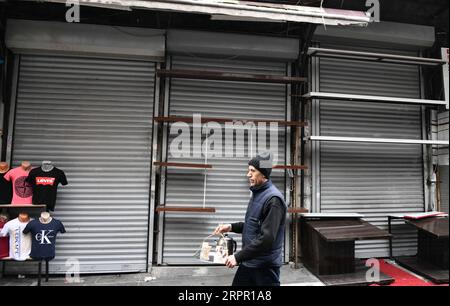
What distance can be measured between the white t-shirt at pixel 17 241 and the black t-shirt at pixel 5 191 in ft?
1.22

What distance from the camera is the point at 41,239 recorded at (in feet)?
13.9

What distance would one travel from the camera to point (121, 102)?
5027 mm

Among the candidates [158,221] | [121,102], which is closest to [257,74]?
[121,102]

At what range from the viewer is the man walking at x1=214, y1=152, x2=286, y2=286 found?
2500 mm

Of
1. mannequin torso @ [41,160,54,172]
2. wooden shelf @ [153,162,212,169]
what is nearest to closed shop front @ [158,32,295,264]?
wooden shelf @ [153,162,212,169]

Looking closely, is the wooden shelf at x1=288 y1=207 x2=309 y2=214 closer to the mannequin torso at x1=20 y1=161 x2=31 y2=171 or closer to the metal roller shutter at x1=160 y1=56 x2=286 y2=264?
the metal roller shutter at x1=160 y1=56 x2=286 y2=264

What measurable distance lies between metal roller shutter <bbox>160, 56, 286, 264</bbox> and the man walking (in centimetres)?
222

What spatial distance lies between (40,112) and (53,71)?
28.9 inches

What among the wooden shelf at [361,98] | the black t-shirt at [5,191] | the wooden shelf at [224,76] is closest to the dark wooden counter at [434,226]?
the wooden shelf at [361,98]

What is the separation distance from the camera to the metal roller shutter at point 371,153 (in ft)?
17.8

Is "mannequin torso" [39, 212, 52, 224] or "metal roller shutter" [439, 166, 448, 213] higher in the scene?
"metal roller shutter" [439, 166, 448, 213]

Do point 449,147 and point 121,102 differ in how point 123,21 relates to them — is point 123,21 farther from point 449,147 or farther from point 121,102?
point 449,147

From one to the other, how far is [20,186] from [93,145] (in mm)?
1212
